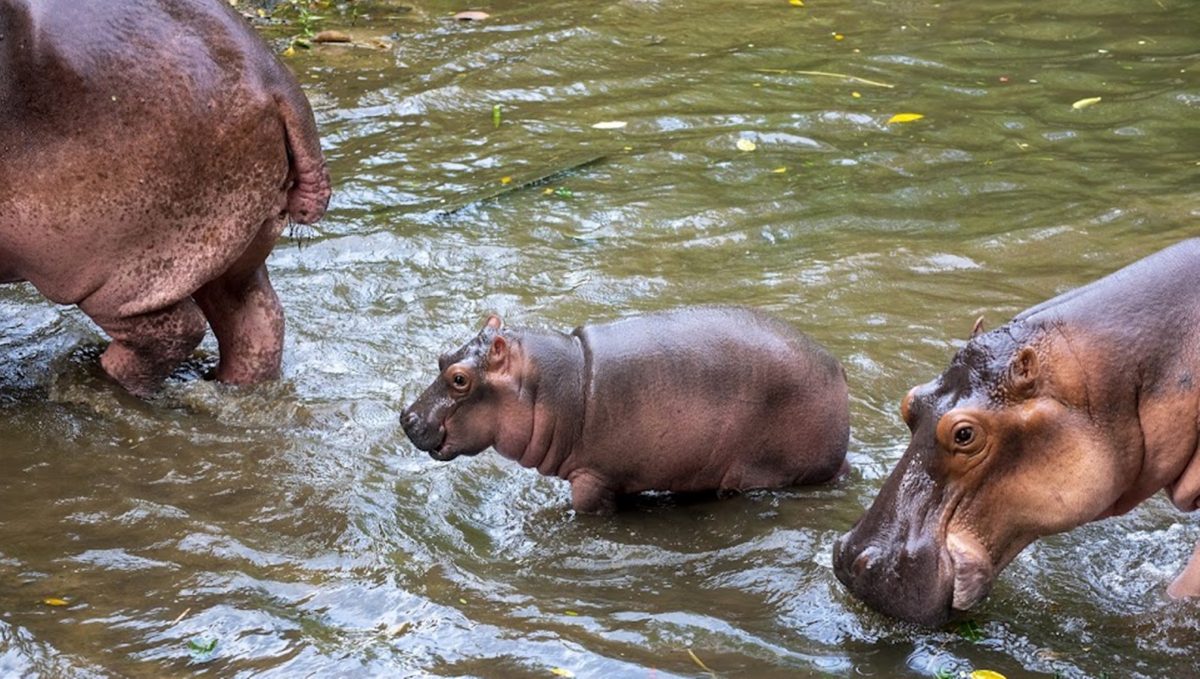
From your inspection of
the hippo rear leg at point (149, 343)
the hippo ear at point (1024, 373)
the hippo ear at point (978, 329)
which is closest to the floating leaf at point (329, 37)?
the hippo rear leg at point (149, 343)

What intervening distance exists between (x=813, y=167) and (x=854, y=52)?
1930mm

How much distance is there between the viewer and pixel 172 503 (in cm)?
423

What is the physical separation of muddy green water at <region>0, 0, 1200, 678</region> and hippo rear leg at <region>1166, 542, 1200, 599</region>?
4cm

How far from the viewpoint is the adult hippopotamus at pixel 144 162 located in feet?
14.9

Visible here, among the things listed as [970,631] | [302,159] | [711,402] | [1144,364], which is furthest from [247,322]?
[1144,364]

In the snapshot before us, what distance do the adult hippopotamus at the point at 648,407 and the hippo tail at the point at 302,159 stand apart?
1011 millimetres

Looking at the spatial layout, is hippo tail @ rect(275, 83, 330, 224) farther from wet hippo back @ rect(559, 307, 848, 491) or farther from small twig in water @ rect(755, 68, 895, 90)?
small twig in water @ rect(755, 68, 895, 90)

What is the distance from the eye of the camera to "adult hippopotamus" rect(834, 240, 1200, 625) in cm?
329

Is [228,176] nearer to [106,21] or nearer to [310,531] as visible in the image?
[106,21]

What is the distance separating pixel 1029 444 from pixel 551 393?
56.1 inches

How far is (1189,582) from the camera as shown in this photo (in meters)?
3.49

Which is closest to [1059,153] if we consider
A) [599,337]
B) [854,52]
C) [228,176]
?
[854,52]

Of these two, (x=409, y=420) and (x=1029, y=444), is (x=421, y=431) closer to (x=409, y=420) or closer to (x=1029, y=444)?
(x=409, y=420)

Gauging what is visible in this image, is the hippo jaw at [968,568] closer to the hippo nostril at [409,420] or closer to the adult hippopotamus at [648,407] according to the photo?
the adult hippopotamus at [648,407]
